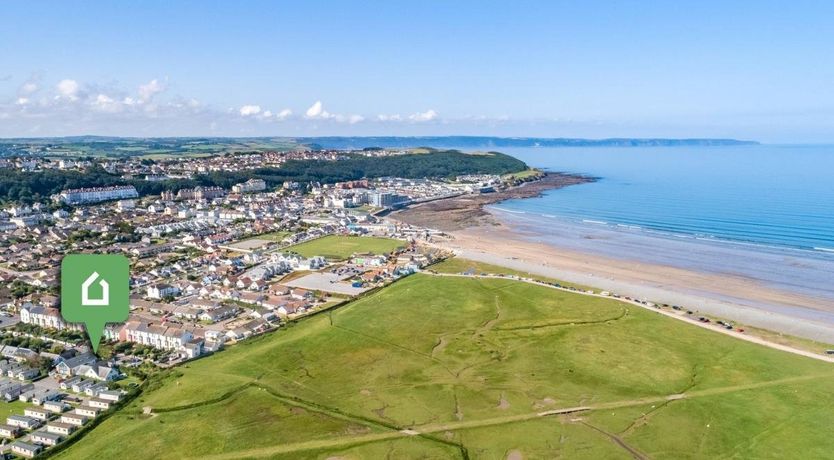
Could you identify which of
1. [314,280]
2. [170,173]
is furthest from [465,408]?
[170,173]

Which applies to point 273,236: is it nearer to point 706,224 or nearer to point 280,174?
point 280,174

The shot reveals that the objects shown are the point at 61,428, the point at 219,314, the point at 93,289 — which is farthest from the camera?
the point at 219,314

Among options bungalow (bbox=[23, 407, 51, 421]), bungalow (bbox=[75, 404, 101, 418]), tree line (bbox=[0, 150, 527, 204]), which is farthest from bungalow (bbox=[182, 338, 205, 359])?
tree line (bbox=[0, 150, 527, 204])

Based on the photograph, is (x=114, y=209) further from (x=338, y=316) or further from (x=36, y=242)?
(x=338, y=316)

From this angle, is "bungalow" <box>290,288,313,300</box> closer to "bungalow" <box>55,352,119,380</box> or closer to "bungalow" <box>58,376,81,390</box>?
"bungalow" <box>55,352,119,380</box>

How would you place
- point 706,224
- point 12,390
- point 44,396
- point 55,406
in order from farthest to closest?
1. point 706,224
2. point 12,390
3. point 44,396
4. point 55,406

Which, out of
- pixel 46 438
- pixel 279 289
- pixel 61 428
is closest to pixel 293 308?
pixel 279 289
